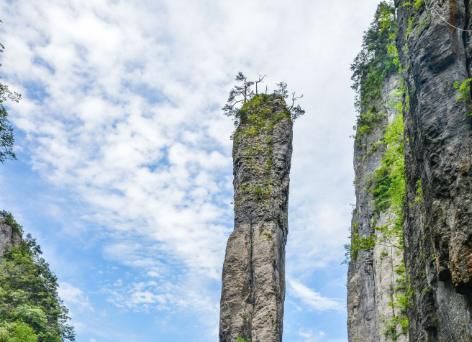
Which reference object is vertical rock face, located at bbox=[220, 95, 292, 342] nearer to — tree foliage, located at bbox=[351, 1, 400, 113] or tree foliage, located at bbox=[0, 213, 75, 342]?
tree foliage, located at bbox=[351, 1, 400, 113]

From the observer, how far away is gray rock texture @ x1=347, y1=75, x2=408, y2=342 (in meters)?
23.1

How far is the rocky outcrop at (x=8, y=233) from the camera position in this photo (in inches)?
1697

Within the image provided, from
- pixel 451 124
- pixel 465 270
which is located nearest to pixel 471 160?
pixel 451 124

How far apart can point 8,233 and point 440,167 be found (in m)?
41.1

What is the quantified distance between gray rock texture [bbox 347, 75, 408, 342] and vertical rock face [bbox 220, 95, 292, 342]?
14.2ft

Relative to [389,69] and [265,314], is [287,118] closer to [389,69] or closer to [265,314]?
[389,69]

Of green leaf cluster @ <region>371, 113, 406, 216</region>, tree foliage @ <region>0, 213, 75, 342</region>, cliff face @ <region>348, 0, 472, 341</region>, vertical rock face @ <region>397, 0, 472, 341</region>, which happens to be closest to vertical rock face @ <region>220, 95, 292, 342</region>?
green leaf cluster @ <region>371, 113, 406, 216</region>

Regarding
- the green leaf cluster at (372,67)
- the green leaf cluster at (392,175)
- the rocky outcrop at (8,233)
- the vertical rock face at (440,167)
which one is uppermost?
the green leaf cluster at (372,67)

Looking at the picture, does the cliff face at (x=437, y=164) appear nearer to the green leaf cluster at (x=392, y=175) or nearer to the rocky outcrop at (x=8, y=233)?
the green leaf cluster at (x=392, y=175)

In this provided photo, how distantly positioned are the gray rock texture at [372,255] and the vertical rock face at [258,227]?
14.2 feet

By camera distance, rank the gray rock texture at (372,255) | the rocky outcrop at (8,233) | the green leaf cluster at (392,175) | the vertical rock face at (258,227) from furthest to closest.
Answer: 1. the rocky outcrop at (8,233)
2. the vertical rock face at (258,227)
3. the gray rock texture at (372,255)
4. the green leaf cluster at (392,175)

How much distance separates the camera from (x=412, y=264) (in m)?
13.2

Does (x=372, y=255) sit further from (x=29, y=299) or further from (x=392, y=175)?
(x=29, y=299)

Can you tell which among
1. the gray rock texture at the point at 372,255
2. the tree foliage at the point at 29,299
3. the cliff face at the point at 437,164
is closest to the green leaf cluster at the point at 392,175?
the gray rock texture at the point at 372,255
